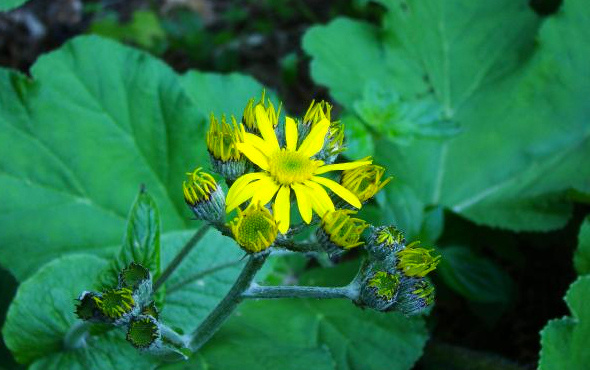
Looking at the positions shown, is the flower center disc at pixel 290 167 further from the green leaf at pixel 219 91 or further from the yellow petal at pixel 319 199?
the green leaf at pixel 219 91

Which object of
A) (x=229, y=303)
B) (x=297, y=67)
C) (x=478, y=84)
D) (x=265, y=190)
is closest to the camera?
(x=265, y=190)

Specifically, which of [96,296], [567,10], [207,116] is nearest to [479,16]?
[567,10]

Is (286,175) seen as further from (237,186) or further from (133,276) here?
(133,276)

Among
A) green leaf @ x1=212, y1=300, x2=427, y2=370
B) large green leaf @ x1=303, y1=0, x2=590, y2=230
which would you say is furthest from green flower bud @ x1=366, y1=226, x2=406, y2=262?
large green leaf @ x1=303, y1=0, x2=590, y2=230

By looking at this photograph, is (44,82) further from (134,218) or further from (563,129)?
(563,129)

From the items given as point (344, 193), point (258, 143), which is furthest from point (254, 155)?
point (344, 193)

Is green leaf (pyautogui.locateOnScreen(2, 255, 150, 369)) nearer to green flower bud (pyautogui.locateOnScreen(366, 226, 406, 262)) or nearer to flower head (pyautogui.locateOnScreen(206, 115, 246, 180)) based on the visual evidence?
flower head (pyautogui.locateOnScreen(206, 115, 246, 180))
